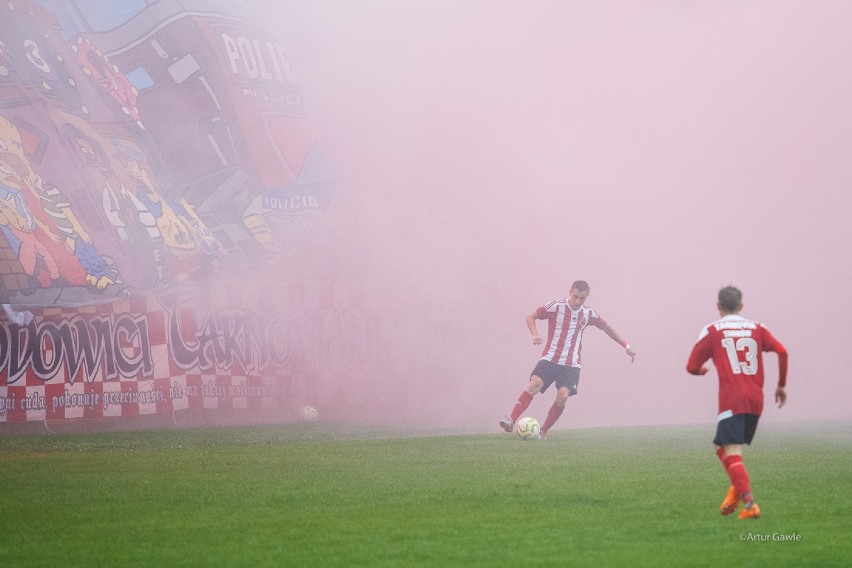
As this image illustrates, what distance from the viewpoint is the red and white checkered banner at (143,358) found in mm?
14852

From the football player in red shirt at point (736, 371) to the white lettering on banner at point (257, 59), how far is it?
56.5 ft

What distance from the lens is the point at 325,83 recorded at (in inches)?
949

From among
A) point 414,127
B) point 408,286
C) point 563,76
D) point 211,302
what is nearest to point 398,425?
point 211,302

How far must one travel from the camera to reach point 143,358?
55.4 ft

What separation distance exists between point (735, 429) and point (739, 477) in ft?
1.03

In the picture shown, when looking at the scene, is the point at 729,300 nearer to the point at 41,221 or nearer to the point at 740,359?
the point at 740,359

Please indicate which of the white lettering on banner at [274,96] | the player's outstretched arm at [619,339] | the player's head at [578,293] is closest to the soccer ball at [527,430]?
the player's outstretched arm at [619,339]

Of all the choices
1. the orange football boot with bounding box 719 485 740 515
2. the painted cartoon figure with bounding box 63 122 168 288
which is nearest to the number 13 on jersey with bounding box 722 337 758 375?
the orange football boot with bounding box 719 485 740 515

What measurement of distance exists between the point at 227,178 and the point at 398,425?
22.3 feet

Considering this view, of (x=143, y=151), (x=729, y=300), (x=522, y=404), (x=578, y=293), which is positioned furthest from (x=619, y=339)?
(x=143, y=151)

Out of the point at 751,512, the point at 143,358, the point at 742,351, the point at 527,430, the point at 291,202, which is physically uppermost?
the point at 291,202

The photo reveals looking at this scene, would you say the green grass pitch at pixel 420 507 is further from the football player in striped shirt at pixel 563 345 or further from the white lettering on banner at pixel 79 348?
the white lettering on banner at pixel 79 348

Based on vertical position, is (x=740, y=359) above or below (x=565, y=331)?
below

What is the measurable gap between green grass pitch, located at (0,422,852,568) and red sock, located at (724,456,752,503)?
170 mm
